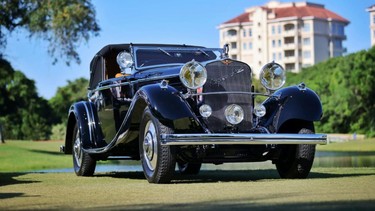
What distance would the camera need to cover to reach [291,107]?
40.1 ft

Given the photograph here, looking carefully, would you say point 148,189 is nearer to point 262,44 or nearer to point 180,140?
point 180,140

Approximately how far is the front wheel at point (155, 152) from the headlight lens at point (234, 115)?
3.01ft

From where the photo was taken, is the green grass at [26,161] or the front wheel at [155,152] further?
the green grass at [26,161]

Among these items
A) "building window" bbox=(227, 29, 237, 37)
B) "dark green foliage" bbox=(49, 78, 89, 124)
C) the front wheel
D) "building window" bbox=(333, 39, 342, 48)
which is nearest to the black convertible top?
the front wheel

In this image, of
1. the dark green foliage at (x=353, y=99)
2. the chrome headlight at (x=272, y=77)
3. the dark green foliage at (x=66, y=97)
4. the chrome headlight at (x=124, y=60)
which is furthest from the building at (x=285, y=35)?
the chrome headlight at (x=272, y=77)

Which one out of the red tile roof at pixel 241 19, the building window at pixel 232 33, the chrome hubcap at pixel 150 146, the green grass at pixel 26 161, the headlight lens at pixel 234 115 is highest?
the red tile roof at pixel 241 19

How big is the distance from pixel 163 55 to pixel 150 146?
8.67ft

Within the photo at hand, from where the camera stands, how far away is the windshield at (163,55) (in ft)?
45.2

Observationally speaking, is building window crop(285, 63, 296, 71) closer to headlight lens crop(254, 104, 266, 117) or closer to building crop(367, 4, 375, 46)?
building crop(367, 4, 375, 46)

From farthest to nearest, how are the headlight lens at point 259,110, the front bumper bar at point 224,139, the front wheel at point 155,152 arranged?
the headlight lens at point 259,110
the front wheel at point 155,152
the front bumper bar at point 224,139

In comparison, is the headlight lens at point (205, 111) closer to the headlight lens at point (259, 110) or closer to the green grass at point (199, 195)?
the headlight lens at point (259, 110)

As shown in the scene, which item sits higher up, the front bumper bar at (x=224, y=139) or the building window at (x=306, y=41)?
the building window at (x=306, y=41)

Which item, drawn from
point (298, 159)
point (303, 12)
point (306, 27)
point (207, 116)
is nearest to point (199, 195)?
point (207, 116)

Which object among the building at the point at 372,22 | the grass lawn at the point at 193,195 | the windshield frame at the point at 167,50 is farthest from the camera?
the building at the point at 372,22
